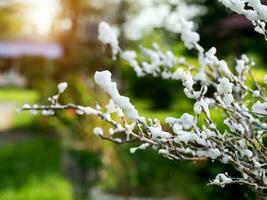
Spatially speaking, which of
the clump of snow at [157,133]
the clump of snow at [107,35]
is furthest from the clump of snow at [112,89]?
the clump of snow at [107,35]

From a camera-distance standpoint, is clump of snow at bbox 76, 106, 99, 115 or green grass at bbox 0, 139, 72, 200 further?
green grass at bbox 0, 139, 72, 200

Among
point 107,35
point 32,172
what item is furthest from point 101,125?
point 107,35

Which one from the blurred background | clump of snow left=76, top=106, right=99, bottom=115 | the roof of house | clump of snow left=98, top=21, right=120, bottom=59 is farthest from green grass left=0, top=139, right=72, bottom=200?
the roof of house

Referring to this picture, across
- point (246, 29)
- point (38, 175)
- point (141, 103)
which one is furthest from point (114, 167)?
point (141, 103)

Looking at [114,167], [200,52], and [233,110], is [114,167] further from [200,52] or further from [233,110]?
[233,110]

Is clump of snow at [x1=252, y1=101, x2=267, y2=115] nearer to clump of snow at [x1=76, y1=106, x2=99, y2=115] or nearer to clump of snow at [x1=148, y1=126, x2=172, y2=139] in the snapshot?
clump of snow at [x1=148, y1=126, x2=172, y2=139]

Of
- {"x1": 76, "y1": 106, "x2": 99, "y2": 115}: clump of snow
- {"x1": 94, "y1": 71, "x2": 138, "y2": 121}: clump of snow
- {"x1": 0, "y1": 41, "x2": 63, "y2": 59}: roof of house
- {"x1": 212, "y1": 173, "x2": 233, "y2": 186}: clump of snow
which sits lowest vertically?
{"x1": 212, "y1": 173, "x2": 233, "y2": 186}: clump of snow
